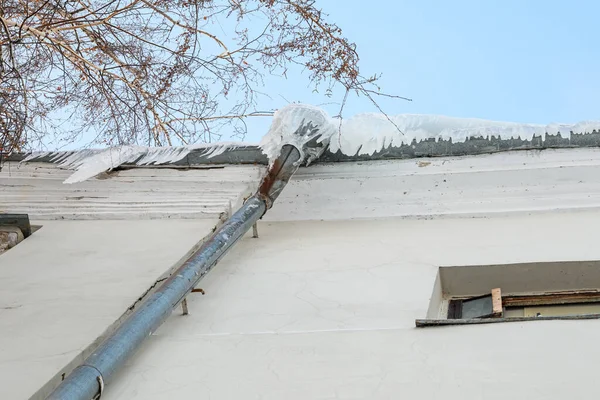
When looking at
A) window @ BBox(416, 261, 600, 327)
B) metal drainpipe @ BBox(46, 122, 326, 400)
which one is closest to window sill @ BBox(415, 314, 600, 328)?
window @ BBox(416, 261, 600, 327)

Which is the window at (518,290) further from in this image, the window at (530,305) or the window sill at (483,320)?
the window sill at (483,320)

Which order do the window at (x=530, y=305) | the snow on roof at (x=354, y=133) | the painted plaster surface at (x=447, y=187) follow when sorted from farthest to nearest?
the snow on roof at (x=354, y=133) → the painted plaster surface at (x=447, y=187) → the window at (x=530, y=305)

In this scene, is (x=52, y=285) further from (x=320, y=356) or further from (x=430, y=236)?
(x=430, y=236)

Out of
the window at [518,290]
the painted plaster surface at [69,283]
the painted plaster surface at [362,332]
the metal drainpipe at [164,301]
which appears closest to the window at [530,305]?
the window at [518,290]

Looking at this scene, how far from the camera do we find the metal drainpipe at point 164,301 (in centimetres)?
200

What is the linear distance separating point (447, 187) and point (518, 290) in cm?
95

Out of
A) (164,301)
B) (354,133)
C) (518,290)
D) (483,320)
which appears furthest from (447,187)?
(164,301)

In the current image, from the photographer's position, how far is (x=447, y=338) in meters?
2.30

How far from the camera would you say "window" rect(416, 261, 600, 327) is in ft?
9.65

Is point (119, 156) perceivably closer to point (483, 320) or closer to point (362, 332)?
point (362, 332)

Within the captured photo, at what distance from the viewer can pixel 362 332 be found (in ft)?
7.98

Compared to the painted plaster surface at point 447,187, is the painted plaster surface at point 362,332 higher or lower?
lower

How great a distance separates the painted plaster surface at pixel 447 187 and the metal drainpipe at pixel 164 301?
0.71 ft

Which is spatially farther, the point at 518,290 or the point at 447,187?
the point at 447,187
